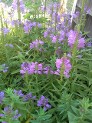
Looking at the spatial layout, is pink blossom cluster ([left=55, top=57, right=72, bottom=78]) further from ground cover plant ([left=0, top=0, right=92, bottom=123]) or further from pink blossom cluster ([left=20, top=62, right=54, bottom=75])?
pink blossom cluster ([left=20, top=62, right=54, bottom=75])

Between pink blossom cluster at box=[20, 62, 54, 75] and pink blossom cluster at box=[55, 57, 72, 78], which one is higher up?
pink blossom cluster at box=[55, 57, 72, 78]

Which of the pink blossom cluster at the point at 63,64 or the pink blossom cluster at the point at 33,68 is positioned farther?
the pink blossom cluster at the point at 33,68

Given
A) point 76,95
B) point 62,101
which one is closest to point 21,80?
point 76,95

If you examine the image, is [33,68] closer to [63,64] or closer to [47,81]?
[47,81]

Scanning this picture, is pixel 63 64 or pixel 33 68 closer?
pixel 63 64

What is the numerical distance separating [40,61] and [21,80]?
0.74 ft

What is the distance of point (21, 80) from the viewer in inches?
86.2

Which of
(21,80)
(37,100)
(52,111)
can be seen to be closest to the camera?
(52,111)

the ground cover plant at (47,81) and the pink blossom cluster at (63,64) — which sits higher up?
the pink blossom cluster at (63,64)

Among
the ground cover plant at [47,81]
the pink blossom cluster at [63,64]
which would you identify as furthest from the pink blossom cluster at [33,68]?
the pink blossom cluster at [63,64]

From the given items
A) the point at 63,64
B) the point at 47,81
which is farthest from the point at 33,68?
the point at 63,64

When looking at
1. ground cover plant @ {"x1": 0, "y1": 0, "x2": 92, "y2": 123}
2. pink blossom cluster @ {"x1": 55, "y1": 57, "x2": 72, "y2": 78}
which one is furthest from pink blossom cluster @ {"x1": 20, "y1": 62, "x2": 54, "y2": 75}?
pink blossom cluster @ {"x1": 55, "y1": 57, "x2": 72, "y2": 78}

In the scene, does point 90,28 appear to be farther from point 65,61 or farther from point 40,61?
point 65,61

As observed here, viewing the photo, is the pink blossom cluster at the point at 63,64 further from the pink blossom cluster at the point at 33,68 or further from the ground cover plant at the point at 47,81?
the pink blossom cluster at the point at 33,68
